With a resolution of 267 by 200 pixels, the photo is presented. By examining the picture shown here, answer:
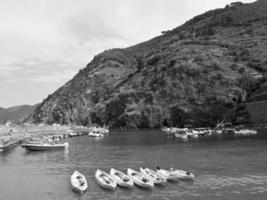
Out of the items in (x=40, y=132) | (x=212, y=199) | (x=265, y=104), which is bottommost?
(x=212, y=199)

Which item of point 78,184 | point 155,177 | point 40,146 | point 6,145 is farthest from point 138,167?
point 6,145

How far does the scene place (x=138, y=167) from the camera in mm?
61031

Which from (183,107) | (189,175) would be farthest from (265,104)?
(189,175)

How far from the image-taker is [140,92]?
190 meters

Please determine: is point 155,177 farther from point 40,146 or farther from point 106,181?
point 40,146

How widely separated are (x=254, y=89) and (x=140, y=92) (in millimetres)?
55126

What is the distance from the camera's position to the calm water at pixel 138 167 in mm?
42469

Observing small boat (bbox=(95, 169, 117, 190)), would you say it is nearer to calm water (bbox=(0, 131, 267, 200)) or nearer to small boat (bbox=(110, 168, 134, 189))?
small boat (bbox=(110, 168, 134, 189))

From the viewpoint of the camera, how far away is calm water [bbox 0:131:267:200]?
4247 centimetres

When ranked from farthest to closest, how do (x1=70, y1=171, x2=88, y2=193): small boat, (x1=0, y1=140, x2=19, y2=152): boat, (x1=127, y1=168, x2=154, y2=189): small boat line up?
1. (x1=0, y1=140, x2=19, y2=152): boat
2. (x1=127, y1=168, x2=154, y2=189): small boat
3. (x1=70, y1=171, x2=88, y2=193): small boat

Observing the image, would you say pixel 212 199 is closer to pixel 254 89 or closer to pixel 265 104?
pixel 265 104

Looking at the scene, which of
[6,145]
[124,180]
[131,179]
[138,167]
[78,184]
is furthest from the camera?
[6,145]

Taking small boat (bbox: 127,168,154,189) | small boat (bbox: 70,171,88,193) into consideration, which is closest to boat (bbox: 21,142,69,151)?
small boat (bbox: 70,171,88,193)

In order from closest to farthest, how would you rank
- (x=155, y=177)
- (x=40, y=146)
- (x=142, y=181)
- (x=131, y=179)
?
(x=142, y=181) → (x=131, y=179) → (x=155, y=177) → (x=40, y=146)
